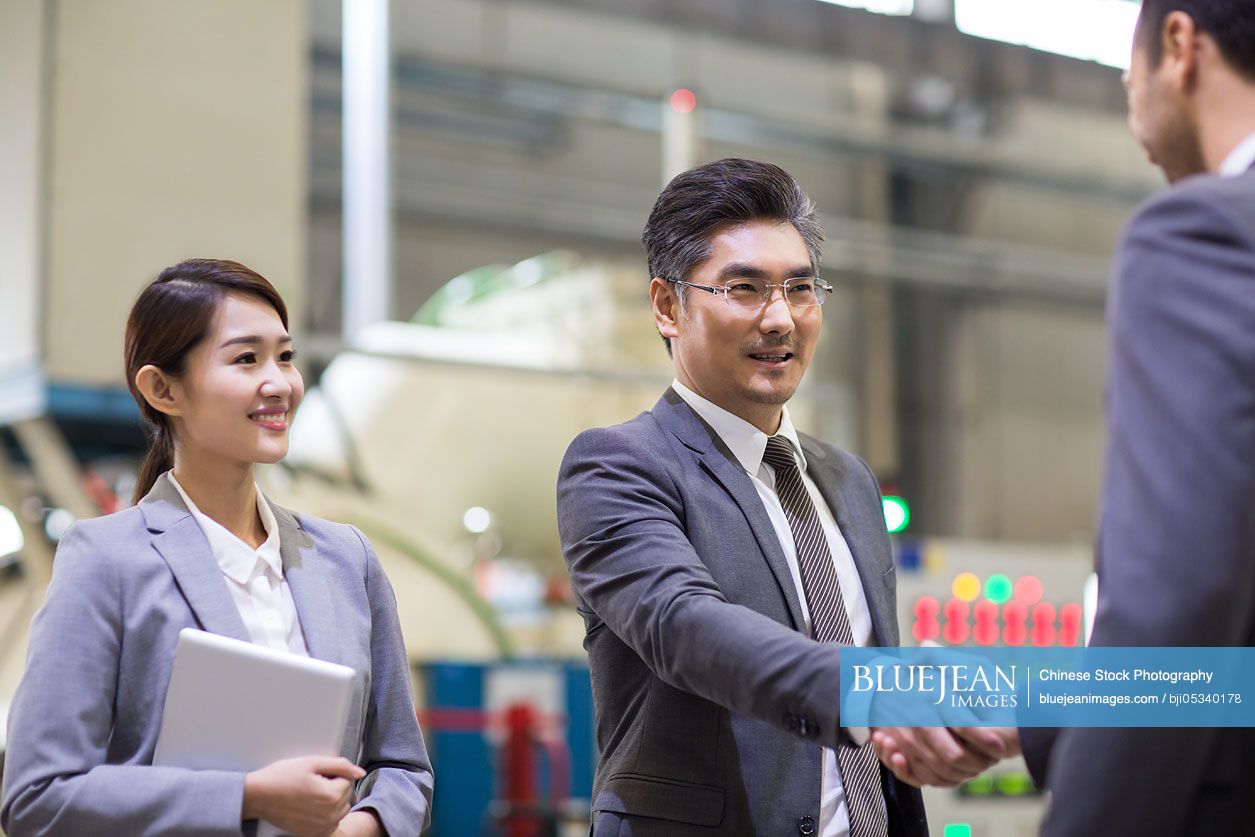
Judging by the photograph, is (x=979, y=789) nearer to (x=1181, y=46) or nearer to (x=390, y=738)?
(x=390, y=738)

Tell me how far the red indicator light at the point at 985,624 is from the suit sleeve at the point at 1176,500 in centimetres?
383

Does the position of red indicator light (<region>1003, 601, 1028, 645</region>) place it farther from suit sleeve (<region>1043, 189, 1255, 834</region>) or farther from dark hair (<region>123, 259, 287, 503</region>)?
suit sleeve (<region>1043, 189, 1255, 834</region>)

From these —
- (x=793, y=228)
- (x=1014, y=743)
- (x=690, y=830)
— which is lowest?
(x=690, y=830)

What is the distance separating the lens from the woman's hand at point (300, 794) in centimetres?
159

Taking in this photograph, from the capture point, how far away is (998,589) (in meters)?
5.13

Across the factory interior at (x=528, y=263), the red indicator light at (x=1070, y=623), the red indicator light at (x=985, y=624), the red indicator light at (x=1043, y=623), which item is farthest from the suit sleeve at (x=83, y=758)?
the red indicator light at (x=1070, y=623)

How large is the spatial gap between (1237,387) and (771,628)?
64cm

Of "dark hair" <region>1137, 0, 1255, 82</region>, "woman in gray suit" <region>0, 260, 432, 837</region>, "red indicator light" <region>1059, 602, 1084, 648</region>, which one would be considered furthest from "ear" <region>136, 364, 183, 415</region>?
"red indicator light" <region>1059, 602, 1084, 648</region>

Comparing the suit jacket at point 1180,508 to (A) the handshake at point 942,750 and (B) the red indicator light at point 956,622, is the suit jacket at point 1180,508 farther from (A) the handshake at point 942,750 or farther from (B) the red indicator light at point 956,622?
(B) the red indicator light at point 956,622

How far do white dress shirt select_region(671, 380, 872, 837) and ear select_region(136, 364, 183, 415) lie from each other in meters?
0.69

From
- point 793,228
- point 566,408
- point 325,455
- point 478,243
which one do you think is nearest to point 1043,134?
point 478,243

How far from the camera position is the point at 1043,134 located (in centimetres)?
1086

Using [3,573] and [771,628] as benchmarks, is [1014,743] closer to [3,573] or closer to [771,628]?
[771,628]

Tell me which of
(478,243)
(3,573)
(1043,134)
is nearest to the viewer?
(3,573)
